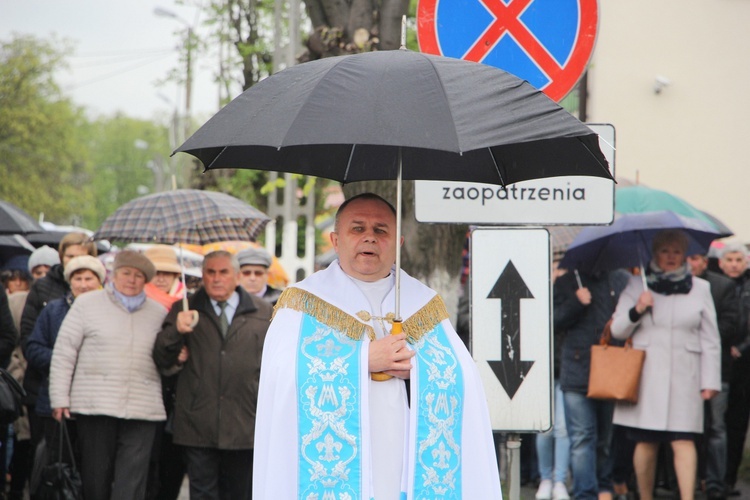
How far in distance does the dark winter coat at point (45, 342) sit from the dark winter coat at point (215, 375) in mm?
1041

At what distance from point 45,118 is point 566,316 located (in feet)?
139

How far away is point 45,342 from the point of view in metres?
9.22

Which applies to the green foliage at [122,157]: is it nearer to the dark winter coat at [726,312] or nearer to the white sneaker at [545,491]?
the white sneaker at [545,491]

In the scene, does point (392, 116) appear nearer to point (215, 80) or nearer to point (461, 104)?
point (461, 104)

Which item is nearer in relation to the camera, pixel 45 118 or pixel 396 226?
pixel 396 226

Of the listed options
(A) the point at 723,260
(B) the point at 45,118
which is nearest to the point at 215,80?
(A) the point at 723,260

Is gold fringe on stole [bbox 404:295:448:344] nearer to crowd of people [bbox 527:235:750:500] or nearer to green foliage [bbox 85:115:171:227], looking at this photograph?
crowd of people [bbox 527:235:750:500]

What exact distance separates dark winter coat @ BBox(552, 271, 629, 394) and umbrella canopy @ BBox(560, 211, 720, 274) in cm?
67

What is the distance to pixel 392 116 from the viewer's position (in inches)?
162

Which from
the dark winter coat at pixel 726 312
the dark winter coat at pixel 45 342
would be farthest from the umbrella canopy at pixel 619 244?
the dark winter coat at pixel 45 342

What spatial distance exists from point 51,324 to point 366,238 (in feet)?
16.4

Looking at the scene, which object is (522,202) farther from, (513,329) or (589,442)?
(589,442)

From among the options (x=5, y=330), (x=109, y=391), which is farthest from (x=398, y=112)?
(x=5, y=330)

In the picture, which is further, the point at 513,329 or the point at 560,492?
the point at 560,492
